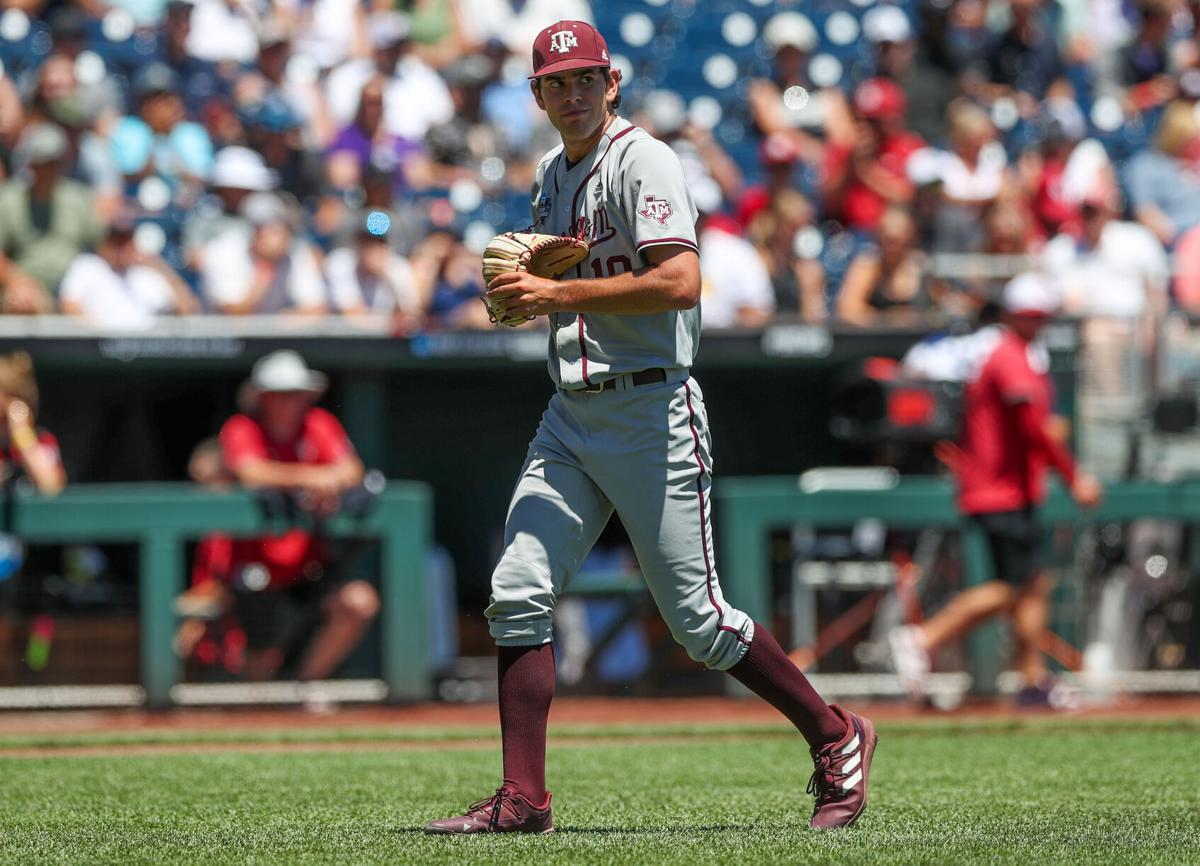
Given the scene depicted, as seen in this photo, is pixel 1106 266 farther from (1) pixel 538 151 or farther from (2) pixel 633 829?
(2) pixel 633 829

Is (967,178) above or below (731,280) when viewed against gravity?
above

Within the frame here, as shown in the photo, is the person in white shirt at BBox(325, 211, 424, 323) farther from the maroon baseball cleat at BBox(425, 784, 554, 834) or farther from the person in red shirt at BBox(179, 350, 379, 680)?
the maroon baseball cleat at BBox(425, 784, 554, 834)

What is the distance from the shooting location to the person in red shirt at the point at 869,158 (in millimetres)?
11680

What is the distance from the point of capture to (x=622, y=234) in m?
4.38

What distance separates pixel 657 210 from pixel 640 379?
41cm

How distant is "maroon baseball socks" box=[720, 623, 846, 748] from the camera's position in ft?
14.5

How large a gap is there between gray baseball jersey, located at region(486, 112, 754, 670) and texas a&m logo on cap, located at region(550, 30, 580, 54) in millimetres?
260


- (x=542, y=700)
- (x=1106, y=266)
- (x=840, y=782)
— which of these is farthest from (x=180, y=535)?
(x=1106, y=266)

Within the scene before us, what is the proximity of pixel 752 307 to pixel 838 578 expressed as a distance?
1.84 meters

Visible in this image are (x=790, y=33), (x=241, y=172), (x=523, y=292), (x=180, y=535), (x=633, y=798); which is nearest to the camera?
(x=523, y=292)

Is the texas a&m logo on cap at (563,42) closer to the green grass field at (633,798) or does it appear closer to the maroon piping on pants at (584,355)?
the maroon piping on pants at (584,355)

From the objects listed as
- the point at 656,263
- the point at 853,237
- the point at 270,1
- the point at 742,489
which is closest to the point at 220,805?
the point at 656,263

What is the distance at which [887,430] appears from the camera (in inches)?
374

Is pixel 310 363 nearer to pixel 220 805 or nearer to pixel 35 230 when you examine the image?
pixel 35 230
